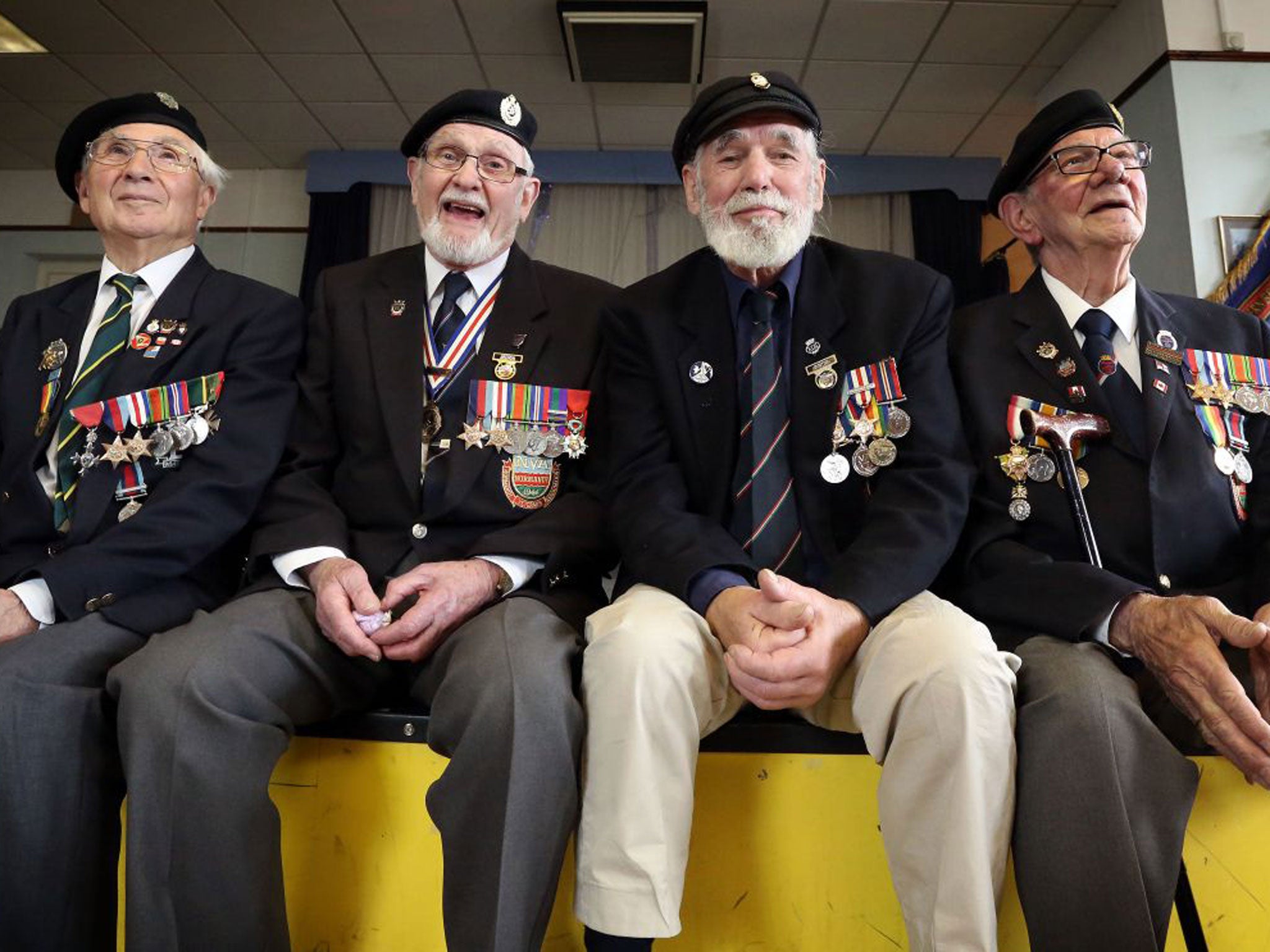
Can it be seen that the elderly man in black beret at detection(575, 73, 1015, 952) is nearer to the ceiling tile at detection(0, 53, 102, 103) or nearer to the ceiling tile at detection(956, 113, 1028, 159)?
the ceiling tile at detection(956, 113, 1028, 159)

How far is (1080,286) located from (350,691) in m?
1.52

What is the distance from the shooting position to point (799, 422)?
155 cm

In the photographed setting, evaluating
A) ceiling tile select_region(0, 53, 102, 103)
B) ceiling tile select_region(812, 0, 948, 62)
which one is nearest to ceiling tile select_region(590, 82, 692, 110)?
ceiling tile select_region(812, 0, 948, 62)

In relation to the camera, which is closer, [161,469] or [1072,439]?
[1072,439]

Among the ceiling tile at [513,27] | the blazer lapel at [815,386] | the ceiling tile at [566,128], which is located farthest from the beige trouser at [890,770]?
the ceiling tile at [566,128]

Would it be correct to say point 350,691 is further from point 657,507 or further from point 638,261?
point 638,261

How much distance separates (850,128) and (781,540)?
5.14m

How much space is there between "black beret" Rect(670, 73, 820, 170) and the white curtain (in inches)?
191

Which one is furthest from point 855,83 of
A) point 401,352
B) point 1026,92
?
point 401,352

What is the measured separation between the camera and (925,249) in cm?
641

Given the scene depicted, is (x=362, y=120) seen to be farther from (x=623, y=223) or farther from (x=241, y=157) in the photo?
(x=623, y=223)

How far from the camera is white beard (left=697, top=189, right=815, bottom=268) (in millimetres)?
1637

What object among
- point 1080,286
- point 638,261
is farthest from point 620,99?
point 1080,286

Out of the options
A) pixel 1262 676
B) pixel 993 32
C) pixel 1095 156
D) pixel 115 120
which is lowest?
pixel 1262 676
